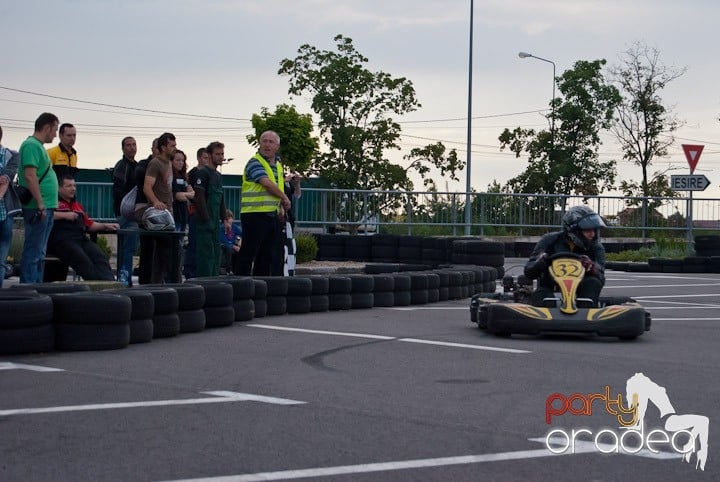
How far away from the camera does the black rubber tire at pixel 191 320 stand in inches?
408

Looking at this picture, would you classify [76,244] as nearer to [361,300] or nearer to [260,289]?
[260,289]

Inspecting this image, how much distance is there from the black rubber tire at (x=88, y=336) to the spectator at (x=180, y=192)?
553 centimetres

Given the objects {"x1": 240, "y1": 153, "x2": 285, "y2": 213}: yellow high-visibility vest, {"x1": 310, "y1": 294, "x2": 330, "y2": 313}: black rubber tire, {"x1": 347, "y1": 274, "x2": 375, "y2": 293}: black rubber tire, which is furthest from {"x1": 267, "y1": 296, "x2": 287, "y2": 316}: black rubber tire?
{"x1": 240, "y1": 153, "x2": 285, "y2": 213}: yellow high-visibility vest

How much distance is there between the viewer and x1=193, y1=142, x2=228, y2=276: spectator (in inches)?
560

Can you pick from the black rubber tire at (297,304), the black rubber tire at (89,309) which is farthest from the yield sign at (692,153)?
the black rubber tire at (89,309)

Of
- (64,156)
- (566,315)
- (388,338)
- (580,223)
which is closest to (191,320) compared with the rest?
(388,338)

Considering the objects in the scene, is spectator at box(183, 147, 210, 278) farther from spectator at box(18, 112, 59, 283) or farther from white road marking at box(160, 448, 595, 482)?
white road marking at box(160, 448, 595, 482)

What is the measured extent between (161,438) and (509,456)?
1622mm

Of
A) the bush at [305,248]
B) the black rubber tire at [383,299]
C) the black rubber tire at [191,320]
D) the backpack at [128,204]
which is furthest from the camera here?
the bush at [305,248]

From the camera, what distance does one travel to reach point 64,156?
13359mm

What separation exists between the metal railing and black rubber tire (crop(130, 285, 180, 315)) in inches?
604

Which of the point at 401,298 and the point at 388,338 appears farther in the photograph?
the point at 401,298

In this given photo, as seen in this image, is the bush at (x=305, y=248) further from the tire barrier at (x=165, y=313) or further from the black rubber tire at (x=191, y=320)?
the tire barrier at (x=165, y=313)

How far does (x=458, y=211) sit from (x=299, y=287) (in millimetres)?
17301
